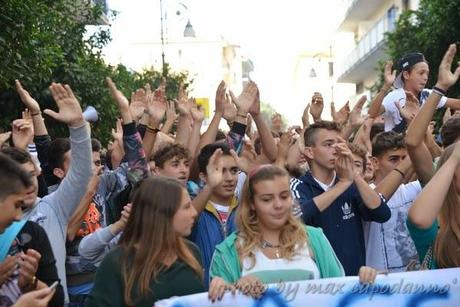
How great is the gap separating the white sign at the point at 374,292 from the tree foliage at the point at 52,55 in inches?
234

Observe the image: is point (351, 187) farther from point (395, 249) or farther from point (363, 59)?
point (363, 59)

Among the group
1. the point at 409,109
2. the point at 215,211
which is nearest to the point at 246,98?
the point at 409,109

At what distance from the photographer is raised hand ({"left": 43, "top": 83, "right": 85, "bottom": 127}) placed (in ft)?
15.7

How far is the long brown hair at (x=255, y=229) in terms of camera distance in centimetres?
420

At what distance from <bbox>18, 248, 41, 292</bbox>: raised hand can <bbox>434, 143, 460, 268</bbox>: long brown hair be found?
76.7 inches

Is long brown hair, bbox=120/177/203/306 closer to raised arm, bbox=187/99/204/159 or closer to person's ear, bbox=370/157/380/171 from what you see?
person's ear, bbox=370/157/380/171

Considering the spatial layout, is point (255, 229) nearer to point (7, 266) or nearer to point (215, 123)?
point (7, 266)

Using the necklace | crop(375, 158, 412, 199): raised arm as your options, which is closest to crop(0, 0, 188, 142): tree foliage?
crop(375, 158, 412, 199): raised arm

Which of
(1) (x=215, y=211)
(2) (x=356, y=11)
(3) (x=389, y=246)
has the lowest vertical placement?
(3) (x=389, y=246)

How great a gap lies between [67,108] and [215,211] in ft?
4.04

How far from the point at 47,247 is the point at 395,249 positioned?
254cm

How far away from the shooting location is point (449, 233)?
4.12m

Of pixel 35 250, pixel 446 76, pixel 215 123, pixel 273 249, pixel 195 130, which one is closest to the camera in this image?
pixel 35 250

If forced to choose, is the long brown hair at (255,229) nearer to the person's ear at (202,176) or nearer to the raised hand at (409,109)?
the person's ear at (202,176)
